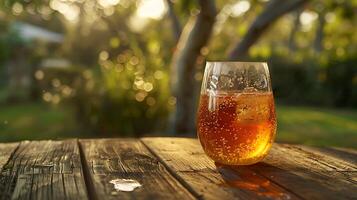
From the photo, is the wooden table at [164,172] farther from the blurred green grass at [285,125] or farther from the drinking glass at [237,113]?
the blurred green grass at [285,125]

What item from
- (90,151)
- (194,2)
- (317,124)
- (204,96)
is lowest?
(317,124)

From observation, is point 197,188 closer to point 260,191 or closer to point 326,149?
point 260,191

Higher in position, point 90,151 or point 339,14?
point 339,14

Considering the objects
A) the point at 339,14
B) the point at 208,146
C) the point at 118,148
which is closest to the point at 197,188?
the point at 208,146

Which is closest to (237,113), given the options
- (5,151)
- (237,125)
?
(237,125)

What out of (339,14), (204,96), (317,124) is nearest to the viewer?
(204,96)

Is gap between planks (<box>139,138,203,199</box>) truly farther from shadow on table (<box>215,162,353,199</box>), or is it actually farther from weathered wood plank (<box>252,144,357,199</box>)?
weathered wood plank (<box>252,144,357,199</box>)

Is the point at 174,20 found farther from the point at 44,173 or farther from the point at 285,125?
the point at 44,173
